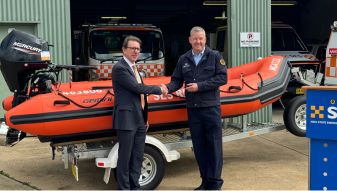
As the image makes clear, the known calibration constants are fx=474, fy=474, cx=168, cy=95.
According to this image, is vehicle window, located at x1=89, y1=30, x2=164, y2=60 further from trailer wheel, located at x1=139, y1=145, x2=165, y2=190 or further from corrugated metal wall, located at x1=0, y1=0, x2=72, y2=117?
trailer wheel, located at x1=139, y1=145, x2=165, y2=190

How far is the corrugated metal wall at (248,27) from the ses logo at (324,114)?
5.44 metres

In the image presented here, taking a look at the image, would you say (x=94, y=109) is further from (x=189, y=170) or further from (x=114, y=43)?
(x=114, y=43)

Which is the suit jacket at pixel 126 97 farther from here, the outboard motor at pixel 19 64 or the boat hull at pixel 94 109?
the outboard motor at pixel 19 64

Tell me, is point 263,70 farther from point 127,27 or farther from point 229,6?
point 127,27

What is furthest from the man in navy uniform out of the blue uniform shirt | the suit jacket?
the suit jacket

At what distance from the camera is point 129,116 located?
461cm

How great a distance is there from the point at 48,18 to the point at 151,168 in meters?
4.39

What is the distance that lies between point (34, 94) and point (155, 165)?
1.54 metres

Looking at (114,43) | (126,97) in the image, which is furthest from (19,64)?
(114,43)

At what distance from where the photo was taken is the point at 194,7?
74.5ft

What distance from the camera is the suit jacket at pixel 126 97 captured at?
4.57 meters

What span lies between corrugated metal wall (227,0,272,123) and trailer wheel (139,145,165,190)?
14.5ft

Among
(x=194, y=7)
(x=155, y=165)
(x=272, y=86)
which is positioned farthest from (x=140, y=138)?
(x=194, y=7)

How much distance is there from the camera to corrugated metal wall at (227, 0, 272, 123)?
366 inches
